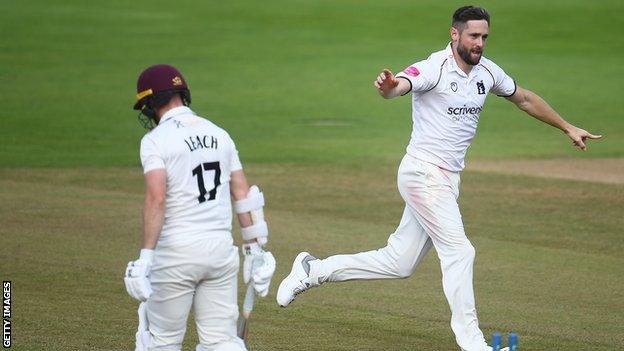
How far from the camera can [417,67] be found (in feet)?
32.1

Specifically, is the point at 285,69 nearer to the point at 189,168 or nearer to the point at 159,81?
the point at 159,81

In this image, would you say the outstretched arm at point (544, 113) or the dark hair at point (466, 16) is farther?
the outstretched arm at point (544, 113)

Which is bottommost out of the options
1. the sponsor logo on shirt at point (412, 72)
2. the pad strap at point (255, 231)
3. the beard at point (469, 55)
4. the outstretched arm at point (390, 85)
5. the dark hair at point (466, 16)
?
the pad strap at point (255, 231)

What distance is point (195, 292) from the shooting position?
783 cm

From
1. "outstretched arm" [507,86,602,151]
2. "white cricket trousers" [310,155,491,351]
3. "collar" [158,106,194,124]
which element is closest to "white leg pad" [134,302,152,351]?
"collar" [158,106,194,124]

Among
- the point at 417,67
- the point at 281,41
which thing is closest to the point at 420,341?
the point at 417,67

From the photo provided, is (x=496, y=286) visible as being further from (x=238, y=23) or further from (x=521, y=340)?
(x=238, y=23)

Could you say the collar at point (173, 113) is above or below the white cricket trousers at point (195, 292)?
above

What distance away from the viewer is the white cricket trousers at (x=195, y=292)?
25.2ft

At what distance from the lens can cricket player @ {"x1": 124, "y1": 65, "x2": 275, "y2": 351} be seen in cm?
762

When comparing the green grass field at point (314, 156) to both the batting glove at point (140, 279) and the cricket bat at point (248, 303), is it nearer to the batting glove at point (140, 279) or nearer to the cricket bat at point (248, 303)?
the cricket bat at point (248, 303)

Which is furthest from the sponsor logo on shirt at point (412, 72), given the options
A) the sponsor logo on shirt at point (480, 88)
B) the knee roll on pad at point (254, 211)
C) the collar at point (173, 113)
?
the collar at point (173, 113)

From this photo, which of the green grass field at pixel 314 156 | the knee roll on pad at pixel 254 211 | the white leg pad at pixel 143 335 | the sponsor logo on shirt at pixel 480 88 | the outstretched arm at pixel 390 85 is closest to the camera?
the white leg pad at pixel 143 335

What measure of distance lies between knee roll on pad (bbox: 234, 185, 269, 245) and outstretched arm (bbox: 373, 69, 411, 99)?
1845 mm
